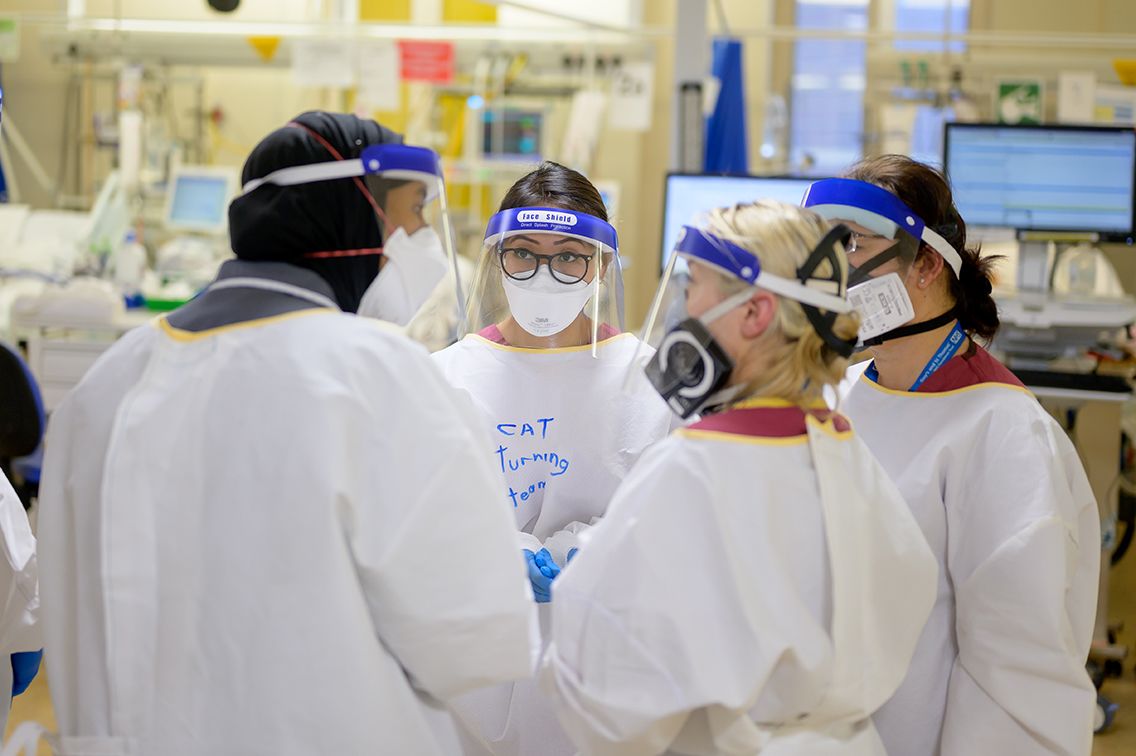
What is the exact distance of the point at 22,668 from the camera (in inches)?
78.9

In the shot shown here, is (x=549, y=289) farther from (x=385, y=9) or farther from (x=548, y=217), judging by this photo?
(x=385, y=9)

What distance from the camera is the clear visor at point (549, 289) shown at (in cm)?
210

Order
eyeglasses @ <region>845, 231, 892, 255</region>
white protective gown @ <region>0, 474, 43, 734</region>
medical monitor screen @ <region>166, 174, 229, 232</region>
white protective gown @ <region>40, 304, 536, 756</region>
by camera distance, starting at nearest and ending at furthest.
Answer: white protective gown @ <region>40, 304, 536, 756</region> < white protective gown @ <region>0, 474, 43, 734</region> < eyeglasses @ <region>845, 231, 892, 255</region> < medical monitor screen @ <region>166, 174, 229, 232</region>

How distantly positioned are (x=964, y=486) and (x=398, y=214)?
985mm

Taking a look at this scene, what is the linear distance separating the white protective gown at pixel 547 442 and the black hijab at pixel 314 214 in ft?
1.83

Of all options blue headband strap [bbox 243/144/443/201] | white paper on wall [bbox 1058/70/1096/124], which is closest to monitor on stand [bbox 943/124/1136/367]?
white paper on wall [bbox 1058/70/1096/124]

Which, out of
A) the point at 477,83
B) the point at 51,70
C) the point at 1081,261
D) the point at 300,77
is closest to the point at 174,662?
the point at 1081,261

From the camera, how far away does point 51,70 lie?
7.29 m

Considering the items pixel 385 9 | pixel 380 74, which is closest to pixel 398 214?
pixel 380 74

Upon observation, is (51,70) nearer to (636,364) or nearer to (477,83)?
(477,83)

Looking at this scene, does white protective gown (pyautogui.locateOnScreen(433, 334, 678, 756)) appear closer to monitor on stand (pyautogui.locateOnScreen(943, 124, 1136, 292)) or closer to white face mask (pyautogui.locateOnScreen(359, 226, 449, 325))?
white face mask (pyautogui.locateOnScreen(359, 226, 449, 325))

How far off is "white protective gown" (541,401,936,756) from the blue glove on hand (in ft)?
1.23

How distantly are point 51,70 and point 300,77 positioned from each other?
2.62m

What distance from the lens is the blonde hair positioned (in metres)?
1.48
